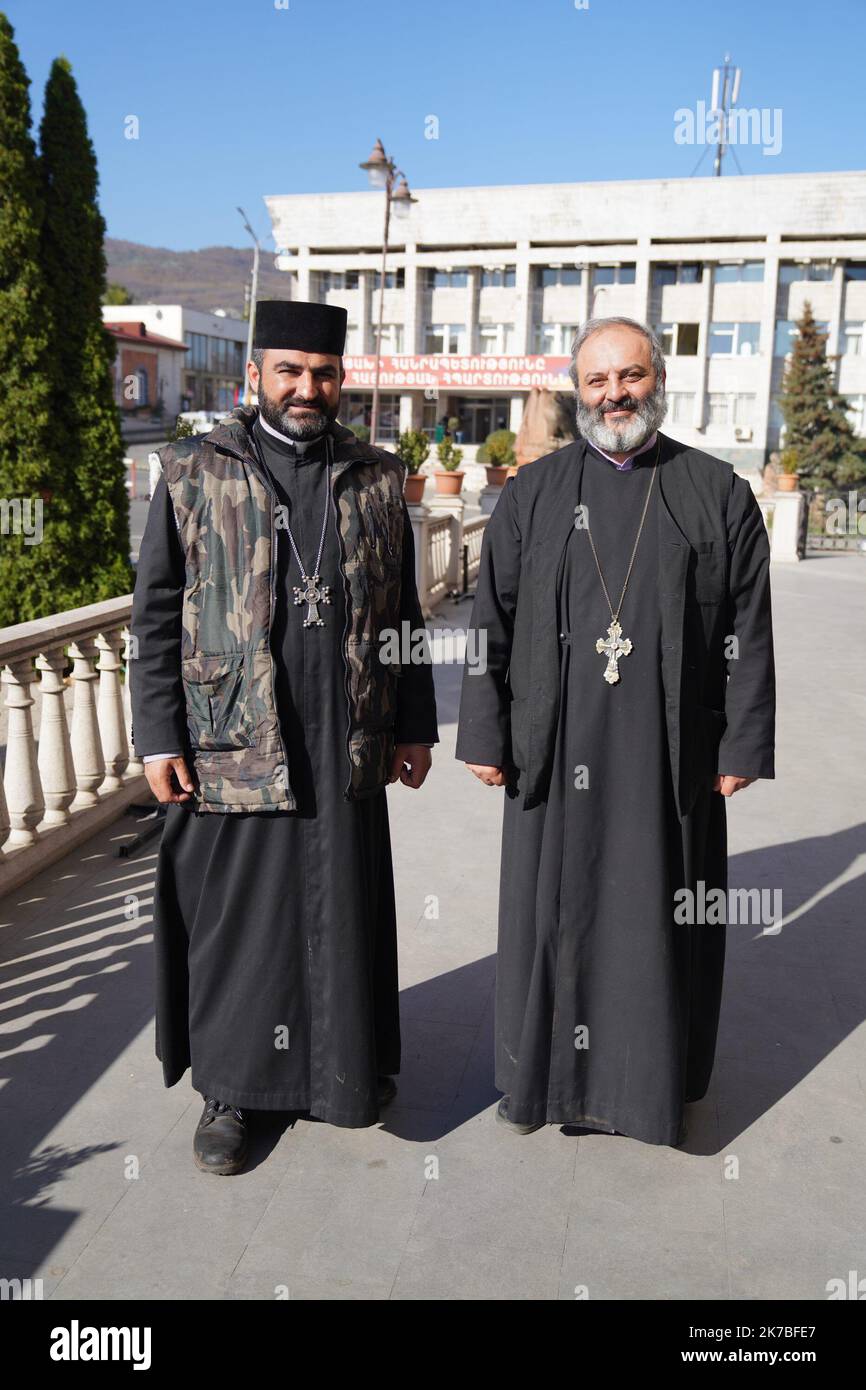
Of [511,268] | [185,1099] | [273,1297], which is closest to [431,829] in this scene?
[185,1099]

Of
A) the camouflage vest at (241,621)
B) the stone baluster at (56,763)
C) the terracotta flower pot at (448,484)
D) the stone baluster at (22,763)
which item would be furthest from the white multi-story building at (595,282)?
the camouflage vest at (241,621)

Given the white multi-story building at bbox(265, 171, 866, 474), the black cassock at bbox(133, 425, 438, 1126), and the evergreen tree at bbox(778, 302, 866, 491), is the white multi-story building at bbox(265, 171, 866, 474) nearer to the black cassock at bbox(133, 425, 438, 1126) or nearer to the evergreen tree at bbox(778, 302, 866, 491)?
the evergreen tree at bbox(778, 302, 866, 491)

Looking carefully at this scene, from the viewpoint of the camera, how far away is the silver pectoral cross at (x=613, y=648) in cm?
289

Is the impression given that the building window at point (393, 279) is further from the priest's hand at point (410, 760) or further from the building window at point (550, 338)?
the priest's hand at point (410, 760)

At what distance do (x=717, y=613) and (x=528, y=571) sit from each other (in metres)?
0.49

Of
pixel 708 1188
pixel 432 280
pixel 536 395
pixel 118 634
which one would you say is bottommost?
pixel 708 1188

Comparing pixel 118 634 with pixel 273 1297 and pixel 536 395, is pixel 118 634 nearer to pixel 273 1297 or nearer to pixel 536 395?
pixel 273 1297

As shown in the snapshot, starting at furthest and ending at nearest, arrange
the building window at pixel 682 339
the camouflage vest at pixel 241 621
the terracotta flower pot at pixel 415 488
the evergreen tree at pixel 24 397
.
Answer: the building window at pixel 682 339, the terracotta flower pot at pixel 415 488, the evergreen tree at pixel 24 397, the camouflage vest at pixel 241 621

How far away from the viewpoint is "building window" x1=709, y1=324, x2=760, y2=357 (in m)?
49.5

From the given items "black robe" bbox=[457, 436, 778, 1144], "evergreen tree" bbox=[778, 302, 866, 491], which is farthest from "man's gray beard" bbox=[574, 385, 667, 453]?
"evergreen tree" bbox=[778, 302, 866, 491]

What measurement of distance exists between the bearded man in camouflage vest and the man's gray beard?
1.81 feet

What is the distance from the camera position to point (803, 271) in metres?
48.5

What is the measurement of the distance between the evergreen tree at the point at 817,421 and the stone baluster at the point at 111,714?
36135mm

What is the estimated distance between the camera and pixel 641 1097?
2.95 meters
